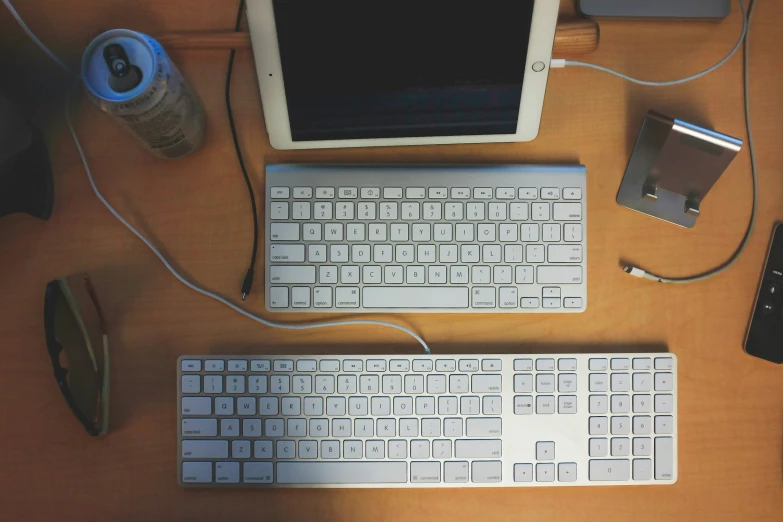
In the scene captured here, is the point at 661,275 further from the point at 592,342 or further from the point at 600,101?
the point at 600,101

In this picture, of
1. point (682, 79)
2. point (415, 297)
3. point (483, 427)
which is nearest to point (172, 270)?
point (415, 297)

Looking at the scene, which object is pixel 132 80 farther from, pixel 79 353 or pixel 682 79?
pixel 682 79

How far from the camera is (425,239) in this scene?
68 centimetres

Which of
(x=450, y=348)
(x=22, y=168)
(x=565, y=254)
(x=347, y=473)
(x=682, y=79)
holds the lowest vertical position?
(x=347, y=473)

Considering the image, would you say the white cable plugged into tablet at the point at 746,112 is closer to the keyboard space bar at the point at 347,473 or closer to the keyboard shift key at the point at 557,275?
the keyboard shift key at the point at 557,275

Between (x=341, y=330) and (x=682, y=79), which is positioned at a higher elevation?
(x=682, y=79)

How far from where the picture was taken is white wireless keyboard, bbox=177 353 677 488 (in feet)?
2.13

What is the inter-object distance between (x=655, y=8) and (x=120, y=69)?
59 centimetres

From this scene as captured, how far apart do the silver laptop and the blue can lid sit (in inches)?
18.9

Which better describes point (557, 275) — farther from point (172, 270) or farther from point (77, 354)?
point (77, 354)

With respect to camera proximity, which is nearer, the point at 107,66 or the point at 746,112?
the point at 107,66

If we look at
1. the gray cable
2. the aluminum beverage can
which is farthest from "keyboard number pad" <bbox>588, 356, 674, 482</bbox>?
the aluminum beverage can

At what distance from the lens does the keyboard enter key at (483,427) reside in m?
0.66

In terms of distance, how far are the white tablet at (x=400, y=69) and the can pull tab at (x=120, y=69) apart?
12 cm
